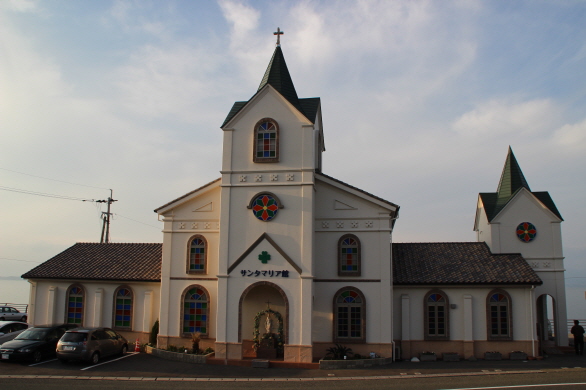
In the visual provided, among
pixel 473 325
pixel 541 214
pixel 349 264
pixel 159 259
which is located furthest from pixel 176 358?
pixel 541 214

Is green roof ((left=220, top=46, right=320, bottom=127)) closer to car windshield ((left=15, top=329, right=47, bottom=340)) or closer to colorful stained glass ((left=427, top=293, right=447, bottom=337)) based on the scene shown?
colorful stained glass ((left=427, top=293, right=447, bottom=337))

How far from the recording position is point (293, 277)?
22.2 m

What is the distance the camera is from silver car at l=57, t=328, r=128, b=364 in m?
20.7

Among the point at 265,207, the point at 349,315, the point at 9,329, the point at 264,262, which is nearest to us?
the point at 264,262

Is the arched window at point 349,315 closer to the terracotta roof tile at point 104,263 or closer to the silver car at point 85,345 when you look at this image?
the terracotta roof tile at point 104,263

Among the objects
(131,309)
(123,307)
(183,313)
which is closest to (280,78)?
(183,313)

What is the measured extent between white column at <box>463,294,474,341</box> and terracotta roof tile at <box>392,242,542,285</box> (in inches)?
35.3

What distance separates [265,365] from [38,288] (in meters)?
14.7

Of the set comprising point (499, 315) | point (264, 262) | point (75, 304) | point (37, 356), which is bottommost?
point (37, 356)

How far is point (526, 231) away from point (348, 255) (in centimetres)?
1075

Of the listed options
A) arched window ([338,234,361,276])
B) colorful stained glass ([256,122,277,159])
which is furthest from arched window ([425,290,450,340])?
colorful stained glass ([256,122,277,159])

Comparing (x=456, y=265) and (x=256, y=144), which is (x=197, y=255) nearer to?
(x=256, y=144)

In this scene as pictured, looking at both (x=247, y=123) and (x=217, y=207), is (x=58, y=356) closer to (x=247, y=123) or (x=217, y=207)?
(x=217, y=207)

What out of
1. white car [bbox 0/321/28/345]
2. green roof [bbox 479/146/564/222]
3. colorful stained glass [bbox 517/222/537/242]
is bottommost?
white car [bbox 0/321/28/345]
